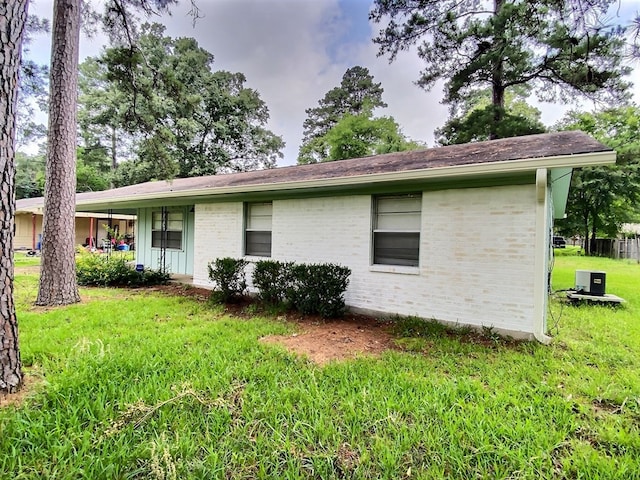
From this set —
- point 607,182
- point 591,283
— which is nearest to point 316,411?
point 591,283

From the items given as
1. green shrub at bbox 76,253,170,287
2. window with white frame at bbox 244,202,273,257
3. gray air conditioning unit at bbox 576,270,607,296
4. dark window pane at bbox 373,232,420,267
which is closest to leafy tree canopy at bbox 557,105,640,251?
gray air conditioning unit at bbox 576,270,607,296

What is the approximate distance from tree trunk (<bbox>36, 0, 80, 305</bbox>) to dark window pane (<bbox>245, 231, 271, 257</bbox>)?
3795mm

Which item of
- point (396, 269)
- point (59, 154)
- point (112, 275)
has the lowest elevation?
point (112, 275)

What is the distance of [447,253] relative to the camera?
5.60 meters

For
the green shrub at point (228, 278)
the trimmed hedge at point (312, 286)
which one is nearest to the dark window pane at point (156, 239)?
the green shrub at point (228, 278)

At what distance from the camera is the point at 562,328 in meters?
5.84

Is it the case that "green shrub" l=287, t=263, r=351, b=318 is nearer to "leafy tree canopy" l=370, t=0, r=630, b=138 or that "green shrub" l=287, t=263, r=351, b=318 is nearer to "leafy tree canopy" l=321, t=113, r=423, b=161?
"leafy tree canopy" l=370, t=0, r=630, b=138

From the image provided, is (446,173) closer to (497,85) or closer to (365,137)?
(497,85)

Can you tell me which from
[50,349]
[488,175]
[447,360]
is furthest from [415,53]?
[50,349]

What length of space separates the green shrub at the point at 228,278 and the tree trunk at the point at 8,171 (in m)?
4.21

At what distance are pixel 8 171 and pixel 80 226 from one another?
26.8 meters

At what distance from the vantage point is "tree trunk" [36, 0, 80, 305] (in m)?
6.71

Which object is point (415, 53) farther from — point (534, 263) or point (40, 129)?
→ point (40, 129)

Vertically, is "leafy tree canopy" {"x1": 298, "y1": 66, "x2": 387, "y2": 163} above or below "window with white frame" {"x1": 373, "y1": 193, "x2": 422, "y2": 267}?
above
